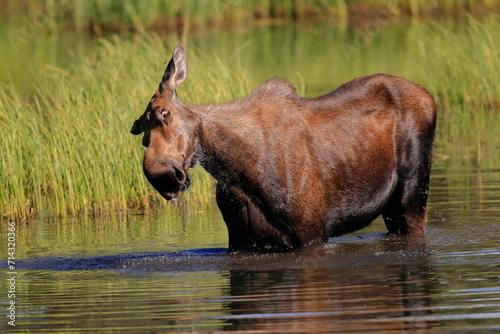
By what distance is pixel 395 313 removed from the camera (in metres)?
6.30

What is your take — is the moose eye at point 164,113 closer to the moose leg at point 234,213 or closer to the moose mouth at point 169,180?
the moose mouth at point 169,180

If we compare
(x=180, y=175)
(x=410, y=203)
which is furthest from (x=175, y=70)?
(x=410, y=203)

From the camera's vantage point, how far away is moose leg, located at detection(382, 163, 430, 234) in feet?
29.6

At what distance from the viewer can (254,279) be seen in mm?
7801

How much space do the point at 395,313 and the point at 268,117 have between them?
8.14 ft

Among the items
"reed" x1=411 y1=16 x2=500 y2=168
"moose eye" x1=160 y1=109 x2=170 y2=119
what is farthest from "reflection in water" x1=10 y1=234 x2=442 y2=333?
"reed" x1=411 y1=16 x2=500 y2=168

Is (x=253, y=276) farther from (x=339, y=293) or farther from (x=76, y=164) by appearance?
(x=76, y=164)

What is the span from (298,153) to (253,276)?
1.07 metres

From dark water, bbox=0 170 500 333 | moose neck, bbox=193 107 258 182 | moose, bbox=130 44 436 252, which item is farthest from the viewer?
moose neck, bbox=193 107 258 182

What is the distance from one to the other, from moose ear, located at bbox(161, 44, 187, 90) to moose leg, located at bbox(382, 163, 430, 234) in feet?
7.61

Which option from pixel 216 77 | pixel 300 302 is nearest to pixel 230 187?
pixel 300 302

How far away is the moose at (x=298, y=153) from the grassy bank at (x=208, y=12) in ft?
62.0

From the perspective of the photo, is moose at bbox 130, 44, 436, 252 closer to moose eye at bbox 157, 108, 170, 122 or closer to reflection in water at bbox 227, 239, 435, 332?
moose eye at bbox 157, 108, 170, 122

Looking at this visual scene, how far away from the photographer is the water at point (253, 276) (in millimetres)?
6402
